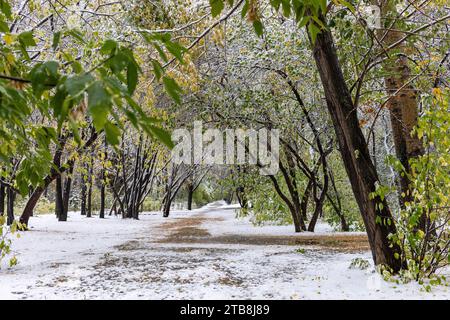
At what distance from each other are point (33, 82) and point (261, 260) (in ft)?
19.7

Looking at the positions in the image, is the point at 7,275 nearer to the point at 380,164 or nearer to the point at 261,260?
the point at 261,260

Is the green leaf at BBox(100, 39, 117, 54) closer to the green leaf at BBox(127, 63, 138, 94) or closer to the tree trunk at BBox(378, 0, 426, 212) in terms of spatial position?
the green leaf at BBox(127, 63, 138, 94)

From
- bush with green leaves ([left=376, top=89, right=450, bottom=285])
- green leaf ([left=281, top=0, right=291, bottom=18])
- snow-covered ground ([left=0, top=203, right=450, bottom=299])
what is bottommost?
snow-covered ground ([left=0, top=203, right=450, bottom=299])

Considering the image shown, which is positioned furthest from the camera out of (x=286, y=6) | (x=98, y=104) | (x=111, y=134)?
(x=286, y=6)

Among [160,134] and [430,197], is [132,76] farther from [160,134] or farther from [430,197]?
[430,197]

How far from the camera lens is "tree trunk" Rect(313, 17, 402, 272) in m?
4.66

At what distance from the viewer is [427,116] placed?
415cm

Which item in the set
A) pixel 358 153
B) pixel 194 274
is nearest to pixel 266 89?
pixel 358 153

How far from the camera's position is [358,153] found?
4727mm

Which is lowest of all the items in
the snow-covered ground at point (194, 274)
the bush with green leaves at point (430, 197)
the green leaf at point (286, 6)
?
the snow-covered ground at point (194, 274)

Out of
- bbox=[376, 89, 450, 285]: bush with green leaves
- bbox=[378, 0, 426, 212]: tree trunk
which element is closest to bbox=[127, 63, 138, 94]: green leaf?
bbox=[376, 89, 450, 285]: bush with green leaves

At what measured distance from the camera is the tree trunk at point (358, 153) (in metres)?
4.66

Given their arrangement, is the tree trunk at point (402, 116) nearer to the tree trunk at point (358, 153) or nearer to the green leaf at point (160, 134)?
the tree trunk at point (358, 153)

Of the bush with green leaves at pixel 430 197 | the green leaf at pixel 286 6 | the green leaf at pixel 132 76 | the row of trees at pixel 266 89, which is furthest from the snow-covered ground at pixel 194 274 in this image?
the green leaf at pixel 132 76
